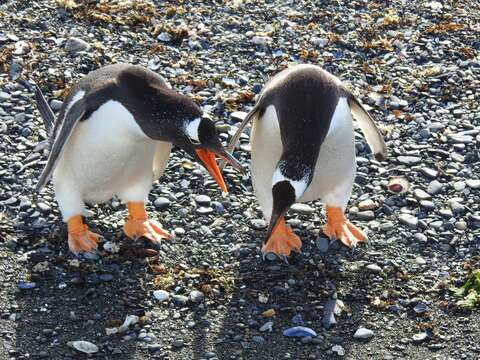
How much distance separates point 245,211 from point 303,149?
1254 millimetres

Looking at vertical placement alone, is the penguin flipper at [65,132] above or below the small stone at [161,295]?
above

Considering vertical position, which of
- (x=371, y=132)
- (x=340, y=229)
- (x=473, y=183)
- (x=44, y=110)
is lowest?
(x=340, y=229)

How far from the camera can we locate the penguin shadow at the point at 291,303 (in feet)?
16.3

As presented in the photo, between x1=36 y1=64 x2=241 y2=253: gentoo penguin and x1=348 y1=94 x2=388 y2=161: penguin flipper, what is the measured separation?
1.30m

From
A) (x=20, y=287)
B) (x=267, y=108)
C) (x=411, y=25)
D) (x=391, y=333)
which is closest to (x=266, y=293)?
(x=391, y=333)

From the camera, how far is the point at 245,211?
6.14 m

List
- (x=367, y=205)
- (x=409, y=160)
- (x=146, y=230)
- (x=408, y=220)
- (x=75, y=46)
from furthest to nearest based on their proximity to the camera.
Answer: (x=75, y=46)
(x=409, y=160)
(x=367, y=205)
(x=408, y=220)
(x=146, y=230)

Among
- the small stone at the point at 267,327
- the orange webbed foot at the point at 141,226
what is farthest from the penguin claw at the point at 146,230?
the small stone at the point at 267,327

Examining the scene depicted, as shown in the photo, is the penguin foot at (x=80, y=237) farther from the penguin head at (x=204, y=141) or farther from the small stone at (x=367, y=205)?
the small stone at (x=367, y=205)

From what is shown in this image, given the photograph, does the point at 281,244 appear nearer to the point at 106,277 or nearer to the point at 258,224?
the point at 258,224

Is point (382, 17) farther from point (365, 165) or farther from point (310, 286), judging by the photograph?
point (310, 286)

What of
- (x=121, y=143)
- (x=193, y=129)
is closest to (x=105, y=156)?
(x=121, y=143)

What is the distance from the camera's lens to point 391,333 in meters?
5.11

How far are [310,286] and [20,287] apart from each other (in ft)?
5.75
